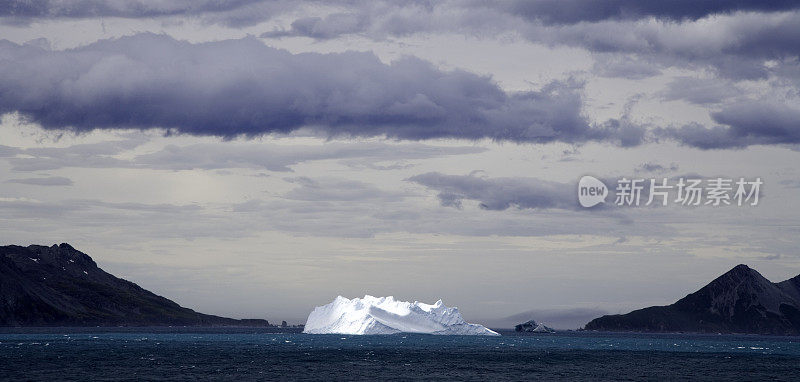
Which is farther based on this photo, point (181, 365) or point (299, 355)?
point (299, 355)

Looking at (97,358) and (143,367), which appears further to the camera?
(97,358)

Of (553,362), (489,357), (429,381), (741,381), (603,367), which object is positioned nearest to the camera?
(429,381)

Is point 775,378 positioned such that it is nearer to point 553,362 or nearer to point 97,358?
point 553,362

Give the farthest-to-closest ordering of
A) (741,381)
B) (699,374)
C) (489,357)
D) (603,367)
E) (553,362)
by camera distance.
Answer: (489,357) → (553,362) → (603,367) → (699,374) → (741,381)

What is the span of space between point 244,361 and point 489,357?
3721cm

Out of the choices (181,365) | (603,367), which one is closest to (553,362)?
(603,367)

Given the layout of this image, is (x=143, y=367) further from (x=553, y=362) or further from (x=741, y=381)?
(x=741, y=381)

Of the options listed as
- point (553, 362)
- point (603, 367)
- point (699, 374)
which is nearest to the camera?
point (699, 374)

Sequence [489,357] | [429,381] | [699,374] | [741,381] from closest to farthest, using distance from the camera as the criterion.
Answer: [429,381] → [741,381] → [699,374] → [489,357]

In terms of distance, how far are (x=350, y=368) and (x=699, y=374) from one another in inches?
1566

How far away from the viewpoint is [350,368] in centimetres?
9912

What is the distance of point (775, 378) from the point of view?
308 feet

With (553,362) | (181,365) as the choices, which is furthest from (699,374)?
(181,365)

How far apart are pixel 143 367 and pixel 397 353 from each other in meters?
49.1
